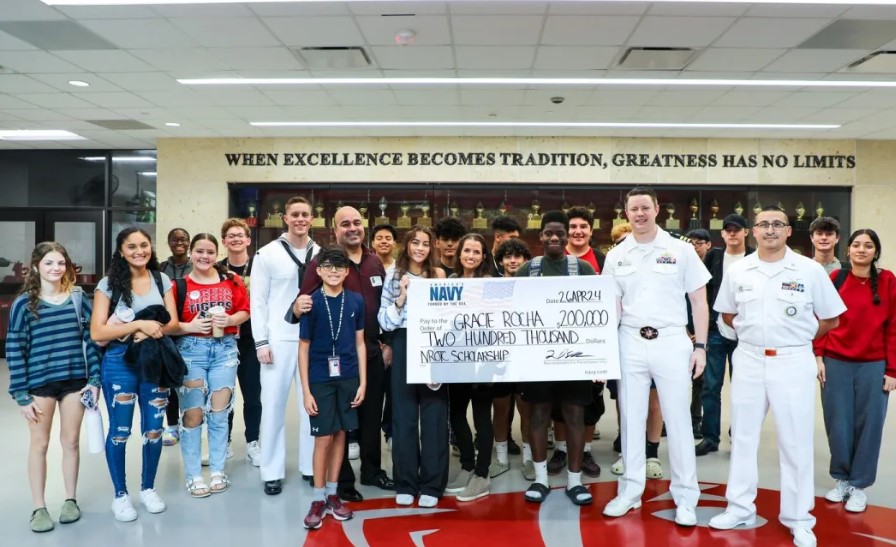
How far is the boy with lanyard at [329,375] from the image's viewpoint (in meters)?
3.04

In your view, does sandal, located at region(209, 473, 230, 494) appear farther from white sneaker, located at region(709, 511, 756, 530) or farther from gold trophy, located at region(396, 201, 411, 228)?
gold trophy, located at region(396, 201, 411, 228)

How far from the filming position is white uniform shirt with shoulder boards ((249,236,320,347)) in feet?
11.6

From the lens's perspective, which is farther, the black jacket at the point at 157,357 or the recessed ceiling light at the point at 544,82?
the recessed ceiling light at the point at 544,82

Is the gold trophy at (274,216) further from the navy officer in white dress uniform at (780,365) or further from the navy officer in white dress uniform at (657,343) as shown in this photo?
the navy officer in white dress uniform at (780,365)

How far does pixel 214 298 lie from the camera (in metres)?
3.50

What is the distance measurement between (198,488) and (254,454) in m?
0.65

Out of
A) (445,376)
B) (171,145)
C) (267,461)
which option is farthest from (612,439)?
(171,145)

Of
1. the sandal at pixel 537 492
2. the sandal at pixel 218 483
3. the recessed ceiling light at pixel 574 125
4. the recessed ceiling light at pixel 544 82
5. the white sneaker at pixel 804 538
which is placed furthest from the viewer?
the recessed ceiling light at pixel 574 125

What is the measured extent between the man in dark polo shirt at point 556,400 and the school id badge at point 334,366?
3.53ft

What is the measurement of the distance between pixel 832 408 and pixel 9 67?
7.42m

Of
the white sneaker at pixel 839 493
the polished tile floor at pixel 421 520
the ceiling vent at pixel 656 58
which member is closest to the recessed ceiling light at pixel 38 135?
the polished tile floor at pixel 421 520

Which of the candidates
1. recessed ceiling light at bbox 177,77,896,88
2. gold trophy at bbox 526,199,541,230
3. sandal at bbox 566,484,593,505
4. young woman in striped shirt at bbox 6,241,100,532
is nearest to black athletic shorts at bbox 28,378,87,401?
young woman in striped shirt at bbox 6,241,100,532

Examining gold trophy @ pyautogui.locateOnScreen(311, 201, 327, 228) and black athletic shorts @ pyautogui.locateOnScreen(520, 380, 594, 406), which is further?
gold trophy @ pyautogui.locateOnScreen(311, 201, 327, 228)

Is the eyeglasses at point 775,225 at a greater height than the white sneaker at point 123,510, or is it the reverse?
the eyeglasses at point 775,225
